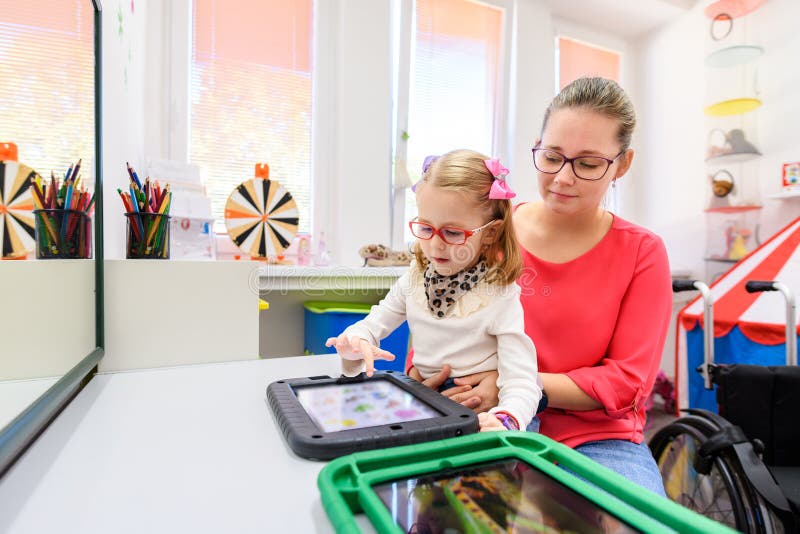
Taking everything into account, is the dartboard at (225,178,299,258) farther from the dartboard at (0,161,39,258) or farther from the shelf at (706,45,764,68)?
the shelf at (706,45,764,68)

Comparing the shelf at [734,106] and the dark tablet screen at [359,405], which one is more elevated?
the shelf at [734,106]

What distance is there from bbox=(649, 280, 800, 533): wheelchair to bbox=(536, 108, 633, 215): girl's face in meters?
0.67

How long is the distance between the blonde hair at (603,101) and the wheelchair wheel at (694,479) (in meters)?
0.78

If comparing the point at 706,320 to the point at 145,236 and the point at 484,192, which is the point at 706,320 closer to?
the point at 484,192

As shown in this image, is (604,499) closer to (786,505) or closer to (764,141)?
(786,505)

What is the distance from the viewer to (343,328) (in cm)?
170

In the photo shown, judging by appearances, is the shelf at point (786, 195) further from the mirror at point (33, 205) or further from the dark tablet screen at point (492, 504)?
the mirror at point (33, 205)

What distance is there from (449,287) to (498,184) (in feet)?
0.59

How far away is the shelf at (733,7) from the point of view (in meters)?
2.70

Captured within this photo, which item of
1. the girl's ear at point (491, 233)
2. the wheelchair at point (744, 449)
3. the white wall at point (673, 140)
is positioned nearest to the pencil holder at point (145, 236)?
the girl's ear at point (491, 233)

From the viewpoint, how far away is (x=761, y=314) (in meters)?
1.78

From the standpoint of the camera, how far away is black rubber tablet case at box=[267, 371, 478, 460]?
0.42 m

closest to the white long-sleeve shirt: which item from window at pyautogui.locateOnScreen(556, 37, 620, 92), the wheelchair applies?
the wheelchair

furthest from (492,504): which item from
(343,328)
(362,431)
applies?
(343,328)
